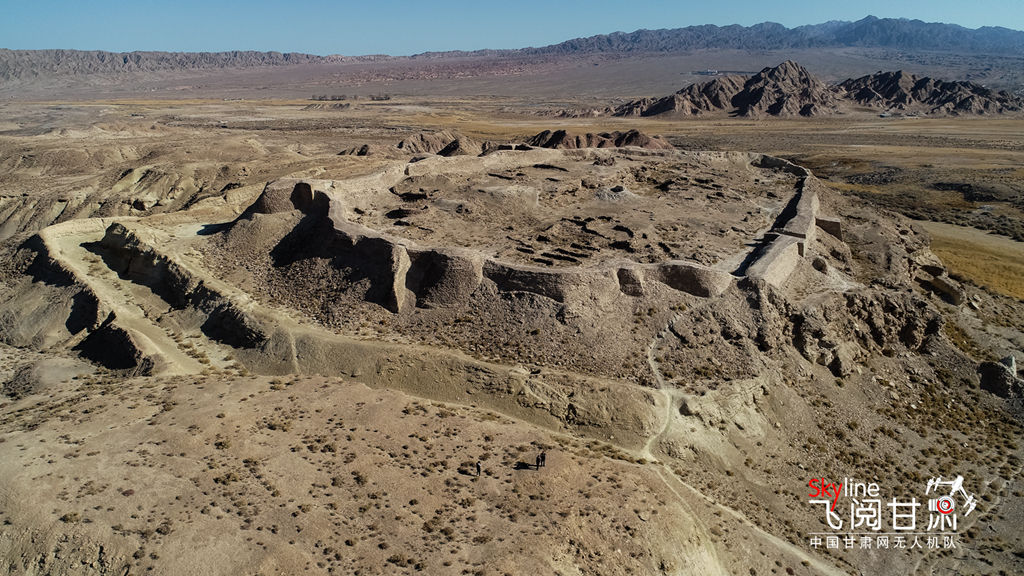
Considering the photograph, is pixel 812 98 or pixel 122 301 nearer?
pixel 122 301

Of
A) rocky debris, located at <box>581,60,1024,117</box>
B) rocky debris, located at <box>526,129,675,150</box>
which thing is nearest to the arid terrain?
rocky debris, located at <box>526,129,675,150</box>

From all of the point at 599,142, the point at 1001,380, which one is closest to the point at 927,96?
the point at 599,142

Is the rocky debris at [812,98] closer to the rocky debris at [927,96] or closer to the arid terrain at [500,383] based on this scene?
the rocky debris at [927,96]

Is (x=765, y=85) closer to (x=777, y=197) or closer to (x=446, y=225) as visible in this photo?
(x=777, y=197)

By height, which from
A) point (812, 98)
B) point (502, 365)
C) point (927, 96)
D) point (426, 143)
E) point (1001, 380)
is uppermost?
point (812, 98)

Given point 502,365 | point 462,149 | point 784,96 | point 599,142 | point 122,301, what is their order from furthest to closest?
point 784,96 → point 599,142 → point 462,149 → point 122,301 → point 502,365

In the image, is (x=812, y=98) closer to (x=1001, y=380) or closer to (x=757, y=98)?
(x=757, y=98)
